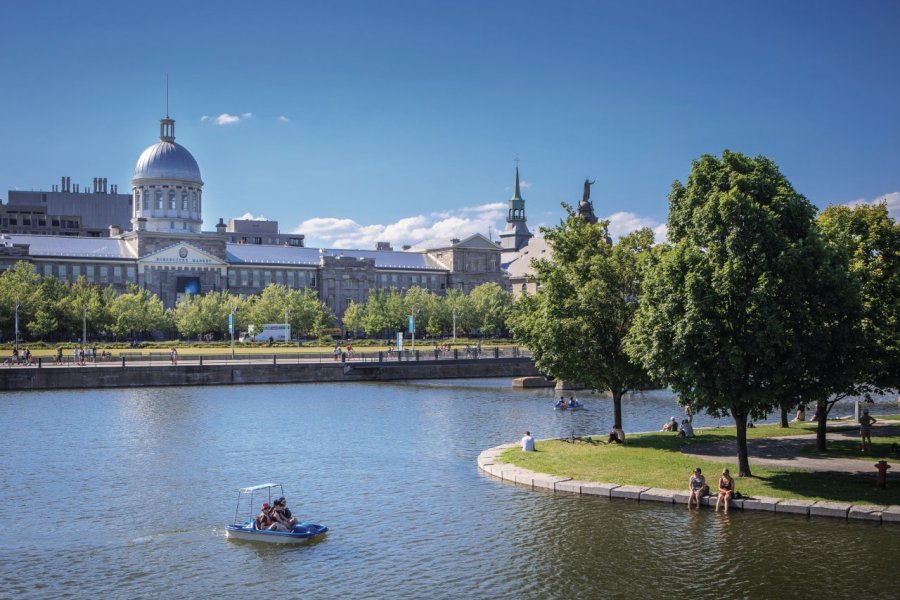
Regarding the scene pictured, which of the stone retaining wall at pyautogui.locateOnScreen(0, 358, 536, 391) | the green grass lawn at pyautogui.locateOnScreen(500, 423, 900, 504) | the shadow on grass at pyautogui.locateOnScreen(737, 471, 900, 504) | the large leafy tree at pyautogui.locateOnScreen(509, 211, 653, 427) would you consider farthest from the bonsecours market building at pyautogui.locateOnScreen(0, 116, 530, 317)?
the shadow on grass at pyautogui.locateOnScreen(737, 471, 900, 504)

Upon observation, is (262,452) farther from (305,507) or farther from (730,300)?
(730,300)

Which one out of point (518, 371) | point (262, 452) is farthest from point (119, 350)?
point (262, 452)

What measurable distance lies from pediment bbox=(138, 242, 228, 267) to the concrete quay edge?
122021 mm

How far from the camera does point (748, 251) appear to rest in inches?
1272

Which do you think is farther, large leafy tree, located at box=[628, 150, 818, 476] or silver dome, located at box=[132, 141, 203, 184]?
silver dome, located at box=[132, 141, 203, 184]

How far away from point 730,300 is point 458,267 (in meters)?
153

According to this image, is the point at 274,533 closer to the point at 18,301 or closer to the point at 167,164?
the point at 18,301

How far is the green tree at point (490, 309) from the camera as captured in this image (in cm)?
15262

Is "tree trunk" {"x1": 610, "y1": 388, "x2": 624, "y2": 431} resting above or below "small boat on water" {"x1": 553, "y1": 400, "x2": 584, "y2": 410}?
above

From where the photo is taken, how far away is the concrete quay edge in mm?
29594

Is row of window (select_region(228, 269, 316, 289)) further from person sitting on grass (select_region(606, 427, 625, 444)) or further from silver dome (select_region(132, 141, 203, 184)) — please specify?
person sitting on grass (select_region(606, 427, 625, 444))

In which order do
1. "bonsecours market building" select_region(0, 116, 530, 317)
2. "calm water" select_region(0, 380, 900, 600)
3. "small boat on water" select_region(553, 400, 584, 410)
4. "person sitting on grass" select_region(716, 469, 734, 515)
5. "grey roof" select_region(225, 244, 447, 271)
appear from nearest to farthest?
"calm water" select_region(0, 380, 900, 600), "person sitting on grass" select_region(716, 469, 734, 515), "small boat on water" select_region(553, 400, 584, 410), "bonsecours market building" select_region(0, 116, 530, 317), "grey roof" select_region(225, 244, 447, 271)

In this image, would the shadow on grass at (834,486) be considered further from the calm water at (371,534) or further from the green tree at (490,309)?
the green tree at (490,309)

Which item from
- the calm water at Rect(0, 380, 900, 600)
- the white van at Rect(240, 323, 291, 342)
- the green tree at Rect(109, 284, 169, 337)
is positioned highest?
the green tree at Rect(109, 284, 169, 337)
